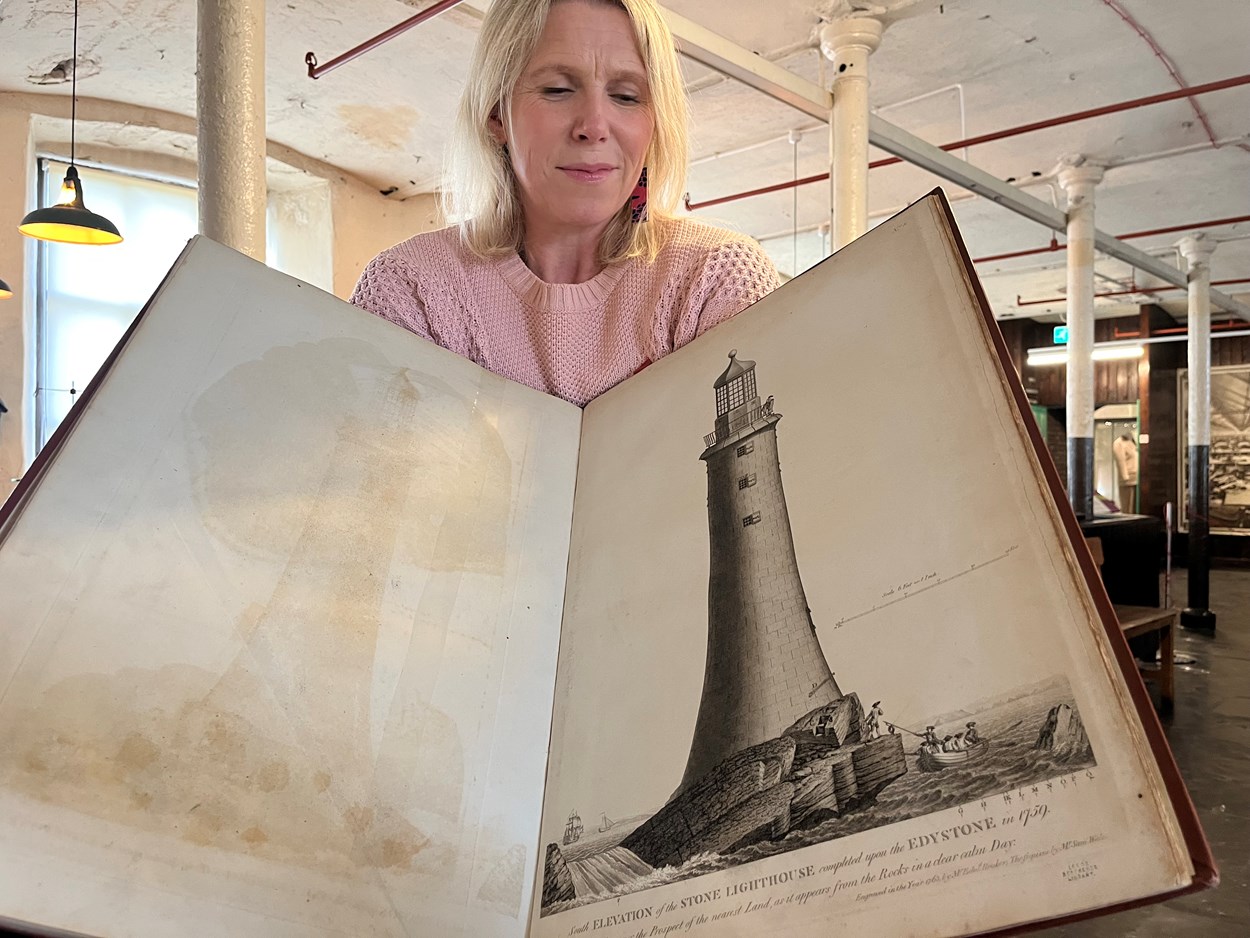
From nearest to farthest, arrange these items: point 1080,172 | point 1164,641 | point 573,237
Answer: point 573,237
point 1164,641
point 1080,172

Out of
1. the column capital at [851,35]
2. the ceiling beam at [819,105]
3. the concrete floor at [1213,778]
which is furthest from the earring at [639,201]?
the column capital at [851,35]

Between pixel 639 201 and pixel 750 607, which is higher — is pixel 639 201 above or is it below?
above

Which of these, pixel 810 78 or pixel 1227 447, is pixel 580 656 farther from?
pixel 1227 447

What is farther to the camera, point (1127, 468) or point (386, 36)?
point (1127, 468)

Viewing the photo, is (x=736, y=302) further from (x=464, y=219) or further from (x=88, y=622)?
(x=88, y=622)

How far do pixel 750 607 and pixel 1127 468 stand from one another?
551 inches

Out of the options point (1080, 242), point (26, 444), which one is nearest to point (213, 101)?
point (26, 444)

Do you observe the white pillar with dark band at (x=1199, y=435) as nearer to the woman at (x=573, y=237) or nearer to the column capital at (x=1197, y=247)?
the column capital at (x=1197, y=247)

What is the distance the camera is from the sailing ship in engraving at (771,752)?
0.34 metres

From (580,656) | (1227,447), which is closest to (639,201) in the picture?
(580,656)

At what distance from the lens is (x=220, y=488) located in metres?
0.52

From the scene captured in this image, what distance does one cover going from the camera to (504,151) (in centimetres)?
103

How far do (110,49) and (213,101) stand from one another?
11.4 feet

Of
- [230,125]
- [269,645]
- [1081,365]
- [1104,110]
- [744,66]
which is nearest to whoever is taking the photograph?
[269,645]
